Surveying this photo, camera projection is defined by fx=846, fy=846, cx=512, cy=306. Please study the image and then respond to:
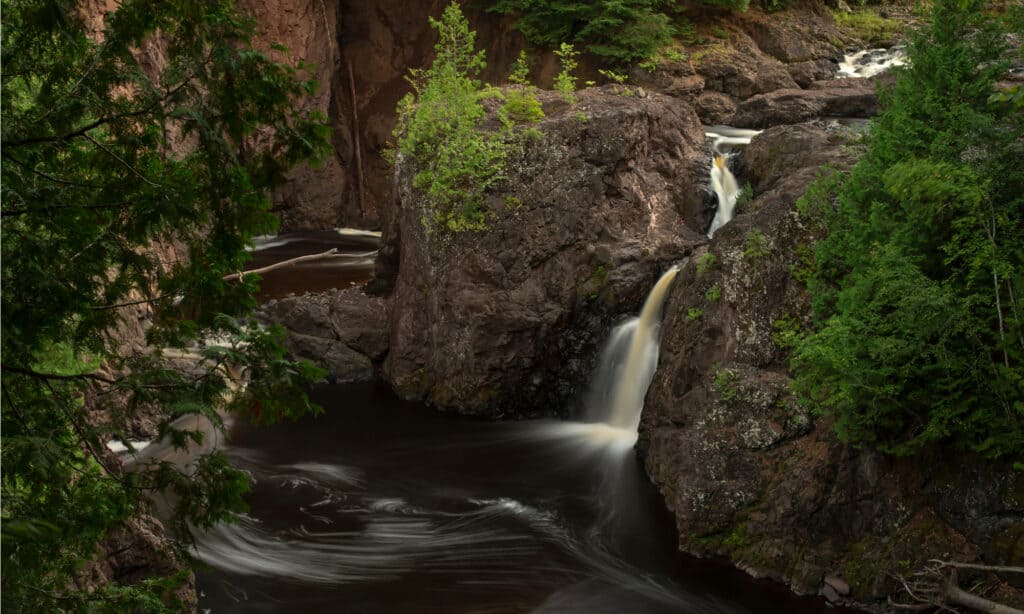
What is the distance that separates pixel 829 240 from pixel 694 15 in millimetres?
Result: 14045

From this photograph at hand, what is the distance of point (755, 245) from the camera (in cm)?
1038

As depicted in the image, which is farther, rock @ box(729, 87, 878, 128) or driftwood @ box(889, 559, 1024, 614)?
rock @ box(729, 87, 878, 128)

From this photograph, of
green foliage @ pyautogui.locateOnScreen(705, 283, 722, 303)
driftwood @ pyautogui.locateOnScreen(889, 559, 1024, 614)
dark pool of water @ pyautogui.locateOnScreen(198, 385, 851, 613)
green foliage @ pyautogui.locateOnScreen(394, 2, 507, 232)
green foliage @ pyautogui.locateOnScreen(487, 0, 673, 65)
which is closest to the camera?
driftwood @ pyautogui.locateOnScreen(889, 559, 1024, 614)

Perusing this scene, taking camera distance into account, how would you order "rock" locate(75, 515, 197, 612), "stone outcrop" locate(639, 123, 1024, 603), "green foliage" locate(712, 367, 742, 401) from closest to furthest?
1. "rock" locate(75, 515, 197, 612)
2. "stone outcrop" locate(639, 123, 1024, 603)
3. "green foliage" locate(712, 367, 742, 401)

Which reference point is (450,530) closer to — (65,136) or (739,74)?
(65,136)

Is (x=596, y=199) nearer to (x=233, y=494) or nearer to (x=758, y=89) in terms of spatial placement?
(x=758, y=89)

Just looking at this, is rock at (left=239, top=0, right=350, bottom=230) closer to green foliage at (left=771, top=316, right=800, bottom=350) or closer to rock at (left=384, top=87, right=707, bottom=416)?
rock at (left=384, top=87, right=707, bottom=416)

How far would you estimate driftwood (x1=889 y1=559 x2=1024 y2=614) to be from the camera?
23.1 feet

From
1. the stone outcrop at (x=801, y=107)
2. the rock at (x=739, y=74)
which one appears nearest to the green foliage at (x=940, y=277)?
the stone outcrop at (x=801, y=107)

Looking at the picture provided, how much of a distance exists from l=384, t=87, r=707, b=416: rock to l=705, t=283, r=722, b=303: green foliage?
2381 mm

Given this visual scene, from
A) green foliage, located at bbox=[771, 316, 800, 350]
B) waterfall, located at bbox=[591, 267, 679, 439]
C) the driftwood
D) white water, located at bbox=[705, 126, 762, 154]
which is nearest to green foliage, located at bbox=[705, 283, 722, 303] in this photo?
green foliage, located at bbox=[771, 316, 800, 350]

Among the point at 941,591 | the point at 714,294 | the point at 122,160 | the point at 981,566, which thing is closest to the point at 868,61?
the point at 714,294

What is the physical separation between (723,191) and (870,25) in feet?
38.9

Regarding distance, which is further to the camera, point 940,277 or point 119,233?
point 940,277
